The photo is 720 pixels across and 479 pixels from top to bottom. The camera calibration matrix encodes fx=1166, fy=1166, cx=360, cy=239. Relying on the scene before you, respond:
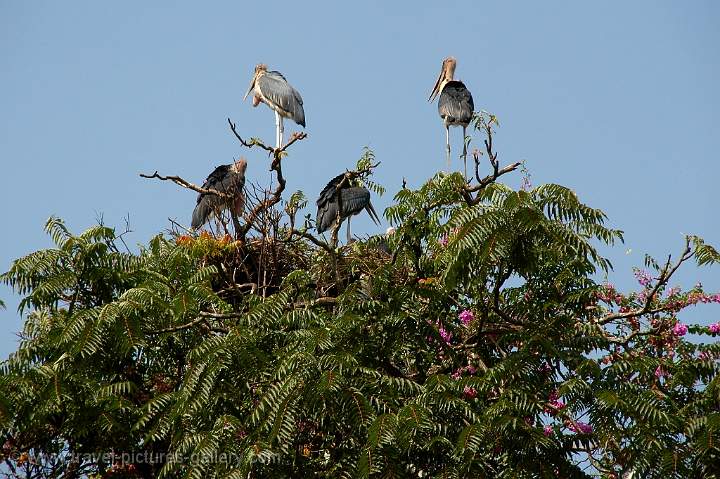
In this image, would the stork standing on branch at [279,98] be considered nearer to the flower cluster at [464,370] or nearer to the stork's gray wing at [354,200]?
the stork's gray wing at [354,200]

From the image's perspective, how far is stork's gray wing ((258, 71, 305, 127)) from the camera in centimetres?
1727

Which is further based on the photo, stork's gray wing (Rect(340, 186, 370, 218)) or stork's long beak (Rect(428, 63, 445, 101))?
stork's long beak (Rect(428, 63, 445, 101))

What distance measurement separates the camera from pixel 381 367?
794cm

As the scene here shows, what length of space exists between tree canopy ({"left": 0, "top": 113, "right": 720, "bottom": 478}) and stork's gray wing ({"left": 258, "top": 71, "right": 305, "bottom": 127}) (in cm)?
822

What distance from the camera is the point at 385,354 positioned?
8008mm

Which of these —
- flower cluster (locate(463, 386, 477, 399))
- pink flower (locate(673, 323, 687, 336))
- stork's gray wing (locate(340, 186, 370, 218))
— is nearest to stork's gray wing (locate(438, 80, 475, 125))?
stork's gray wing (locate(340, 186, 370, 218))

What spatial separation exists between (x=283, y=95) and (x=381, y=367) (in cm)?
996

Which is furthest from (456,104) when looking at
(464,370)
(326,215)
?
(464,370)

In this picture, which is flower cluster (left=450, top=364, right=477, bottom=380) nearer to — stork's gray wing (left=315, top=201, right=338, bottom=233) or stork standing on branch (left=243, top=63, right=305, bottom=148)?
stork's gray wing (left=315, top=201, right=338, bottom=233)

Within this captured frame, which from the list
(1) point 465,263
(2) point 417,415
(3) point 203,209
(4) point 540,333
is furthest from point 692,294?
(3) point 203,209

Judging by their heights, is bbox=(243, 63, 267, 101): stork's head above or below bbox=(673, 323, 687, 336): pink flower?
above

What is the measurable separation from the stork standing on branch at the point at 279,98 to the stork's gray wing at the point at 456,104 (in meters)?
2.12

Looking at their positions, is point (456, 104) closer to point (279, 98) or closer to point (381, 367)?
point (279, 98)

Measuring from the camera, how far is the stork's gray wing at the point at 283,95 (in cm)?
1727
